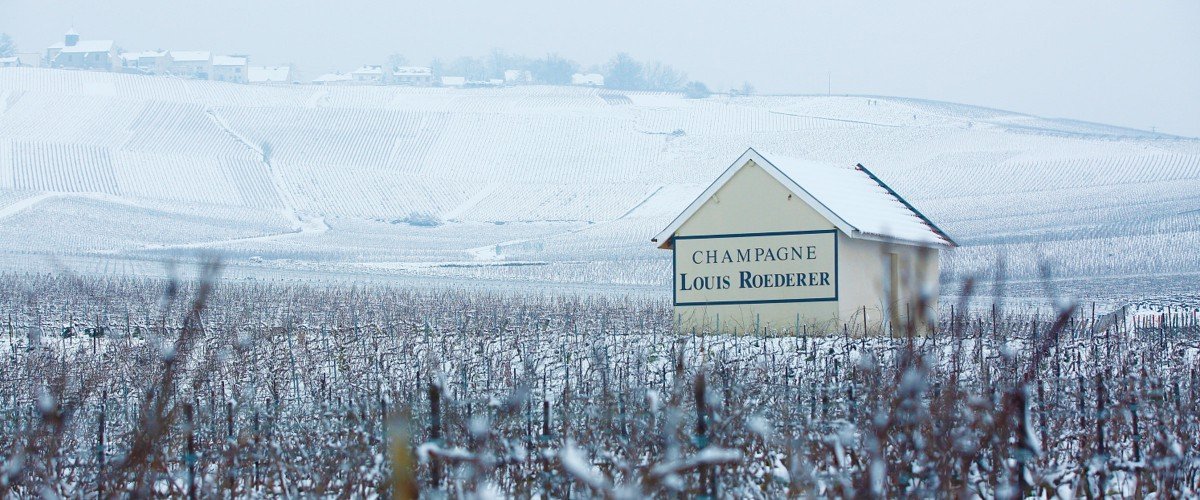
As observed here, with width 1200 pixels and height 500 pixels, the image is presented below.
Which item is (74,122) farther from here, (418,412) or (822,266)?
(418,412)

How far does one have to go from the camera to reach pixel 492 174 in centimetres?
9594

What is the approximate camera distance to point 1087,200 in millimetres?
73500

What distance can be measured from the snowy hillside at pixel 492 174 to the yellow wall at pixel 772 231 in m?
24.3

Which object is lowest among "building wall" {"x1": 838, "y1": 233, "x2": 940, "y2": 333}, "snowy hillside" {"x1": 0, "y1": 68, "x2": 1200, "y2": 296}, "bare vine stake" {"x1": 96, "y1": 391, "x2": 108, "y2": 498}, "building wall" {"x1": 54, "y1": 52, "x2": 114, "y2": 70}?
"bare vine stake" {"x1": 96, "y1": 391, "x2": 108, "y2": 498}

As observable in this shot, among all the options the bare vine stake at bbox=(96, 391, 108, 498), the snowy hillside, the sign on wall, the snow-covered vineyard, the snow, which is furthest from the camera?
the snowy hillside

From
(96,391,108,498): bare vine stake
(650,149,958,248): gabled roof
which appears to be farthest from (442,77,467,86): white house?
(96,391,108,498): bare vine stake

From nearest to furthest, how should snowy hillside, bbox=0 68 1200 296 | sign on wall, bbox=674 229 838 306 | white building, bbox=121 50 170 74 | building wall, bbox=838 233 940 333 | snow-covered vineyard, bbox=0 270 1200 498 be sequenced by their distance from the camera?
1. snow-covered vineyard, bbox=0 270 1200 498
2. building wall, bbox=838 233 940 333
3. sign on wall, bbox=674 229 838 306
4. snowy hillside, bbox=0 68 1200 296
5. white building, bbox=121 50 170 74

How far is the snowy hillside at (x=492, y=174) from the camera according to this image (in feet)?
206

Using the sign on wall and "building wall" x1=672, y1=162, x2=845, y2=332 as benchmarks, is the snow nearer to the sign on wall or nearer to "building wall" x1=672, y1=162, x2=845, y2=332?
"building wall" x1=672, y1=162, x2=845, y2=332

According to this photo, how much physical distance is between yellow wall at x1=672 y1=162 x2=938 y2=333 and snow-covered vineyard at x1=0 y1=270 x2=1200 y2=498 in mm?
661

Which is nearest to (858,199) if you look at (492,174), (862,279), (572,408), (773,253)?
(862,279)

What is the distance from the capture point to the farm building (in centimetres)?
2444

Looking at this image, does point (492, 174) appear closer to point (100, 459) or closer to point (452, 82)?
point (100, 459)

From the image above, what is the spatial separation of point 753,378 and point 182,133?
87.1 meters
